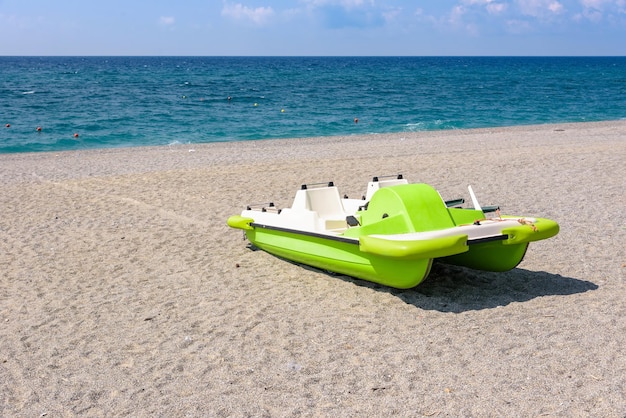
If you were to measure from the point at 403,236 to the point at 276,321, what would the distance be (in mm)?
1394

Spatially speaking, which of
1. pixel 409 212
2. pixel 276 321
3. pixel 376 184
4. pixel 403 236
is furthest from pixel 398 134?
pixel 276 321

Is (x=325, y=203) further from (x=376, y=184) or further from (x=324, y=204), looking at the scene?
(x=376, y=184)

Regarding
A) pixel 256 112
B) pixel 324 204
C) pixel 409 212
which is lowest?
pixel 256 112

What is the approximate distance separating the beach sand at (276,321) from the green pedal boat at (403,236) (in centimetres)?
28

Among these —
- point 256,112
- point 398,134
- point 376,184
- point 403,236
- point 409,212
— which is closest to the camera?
point 403,236

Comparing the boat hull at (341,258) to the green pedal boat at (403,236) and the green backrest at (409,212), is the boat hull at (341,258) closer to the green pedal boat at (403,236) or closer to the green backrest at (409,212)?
the green pedal boat at (403,236)

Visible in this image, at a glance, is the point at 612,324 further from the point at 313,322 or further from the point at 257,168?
the point at 257,168

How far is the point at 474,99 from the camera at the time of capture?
38906 mm

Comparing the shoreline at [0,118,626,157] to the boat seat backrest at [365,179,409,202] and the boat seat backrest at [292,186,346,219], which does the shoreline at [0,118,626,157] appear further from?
the boat seat backrest at [365,179,409,202]

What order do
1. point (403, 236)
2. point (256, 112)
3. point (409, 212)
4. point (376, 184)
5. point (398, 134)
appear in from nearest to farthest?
1. point (403, 236)
2. point (409, 212)
3. point (376, 184)
4. point (398, 134)
5. point (256, 112)

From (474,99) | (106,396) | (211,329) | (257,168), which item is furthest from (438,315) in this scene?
(474,99)

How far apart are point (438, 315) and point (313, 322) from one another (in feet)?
3.76

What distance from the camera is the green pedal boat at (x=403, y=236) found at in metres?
6.19

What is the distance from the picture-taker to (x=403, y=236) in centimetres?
624
